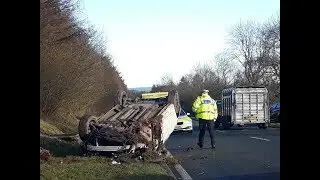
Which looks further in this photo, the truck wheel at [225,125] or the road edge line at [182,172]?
the truck wheel at [225,125]

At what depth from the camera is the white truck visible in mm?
30438

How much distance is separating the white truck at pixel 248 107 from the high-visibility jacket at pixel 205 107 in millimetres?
15065

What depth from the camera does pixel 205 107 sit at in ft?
50.5

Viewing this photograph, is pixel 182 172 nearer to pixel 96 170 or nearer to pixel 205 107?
pixel 96 170

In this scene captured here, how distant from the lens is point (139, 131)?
11977mm

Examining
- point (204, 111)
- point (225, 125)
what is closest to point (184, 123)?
point (225, 125)

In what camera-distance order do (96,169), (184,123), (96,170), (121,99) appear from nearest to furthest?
(96,170) → (96,169) → (121,99) → (184,123)

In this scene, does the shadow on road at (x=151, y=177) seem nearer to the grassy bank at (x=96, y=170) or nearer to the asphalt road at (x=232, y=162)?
the grassy bank at (x=96, y=170)

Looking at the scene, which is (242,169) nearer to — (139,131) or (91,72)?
(139,131)

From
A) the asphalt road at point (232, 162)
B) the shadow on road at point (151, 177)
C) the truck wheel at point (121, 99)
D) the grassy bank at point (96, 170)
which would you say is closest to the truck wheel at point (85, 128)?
the grassy bank at point (96, 170)

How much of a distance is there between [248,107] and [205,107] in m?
15.6

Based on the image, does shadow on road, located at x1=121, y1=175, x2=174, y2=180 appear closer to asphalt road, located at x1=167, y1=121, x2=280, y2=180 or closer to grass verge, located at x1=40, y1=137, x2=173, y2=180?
grass verge, located at x1=40, y1=137, x2=173, y2=180

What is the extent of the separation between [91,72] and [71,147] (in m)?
13.7

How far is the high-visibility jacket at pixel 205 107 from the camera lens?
15367 millimetres
